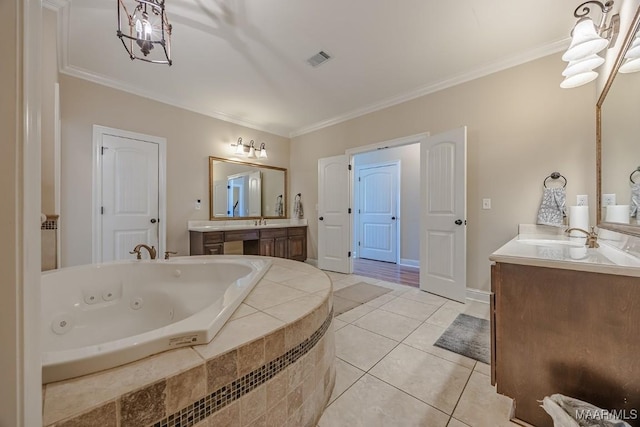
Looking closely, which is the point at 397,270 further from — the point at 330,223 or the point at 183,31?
the point at 183,31

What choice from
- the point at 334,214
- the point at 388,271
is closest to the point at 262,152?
the point at 334,214

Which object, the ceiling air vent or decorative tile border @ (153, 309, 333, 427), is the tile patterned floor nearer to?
decorative tile border @ (153, 309, 333, 427)

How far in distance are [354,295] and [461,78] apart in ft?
8.85

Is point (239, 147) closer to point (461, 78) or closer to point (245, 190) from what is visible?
point (245, 190)

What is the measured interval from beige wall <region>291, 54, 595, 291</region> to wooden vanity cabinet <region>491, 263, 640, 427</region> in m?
1.68

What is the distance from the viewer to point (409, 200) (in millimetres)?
4711

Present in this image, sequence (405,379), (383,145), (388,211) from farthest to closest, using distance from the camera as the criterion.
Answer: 1. (388,211)
2. (383,145)
3. (405,379)

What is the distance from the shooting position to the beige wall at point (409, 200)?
15.1ft

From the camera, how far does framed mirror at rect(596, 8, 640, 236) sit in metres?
1.25

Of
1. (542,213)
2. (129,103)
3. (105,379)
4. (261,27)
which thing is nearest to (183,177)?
(129,103)

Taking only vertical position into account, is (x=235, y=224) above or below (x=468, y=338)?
above

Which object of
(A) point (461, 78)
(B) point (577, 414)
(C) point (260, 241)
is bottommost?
(B) point (577, 414)

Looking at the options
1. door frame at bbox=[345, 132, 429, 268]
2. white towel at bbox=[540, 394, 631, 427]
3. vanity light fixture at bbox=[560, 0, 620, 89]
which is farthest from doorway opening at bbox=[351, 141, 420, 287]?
white towel at bbox=[540, 394, 631, 427]
